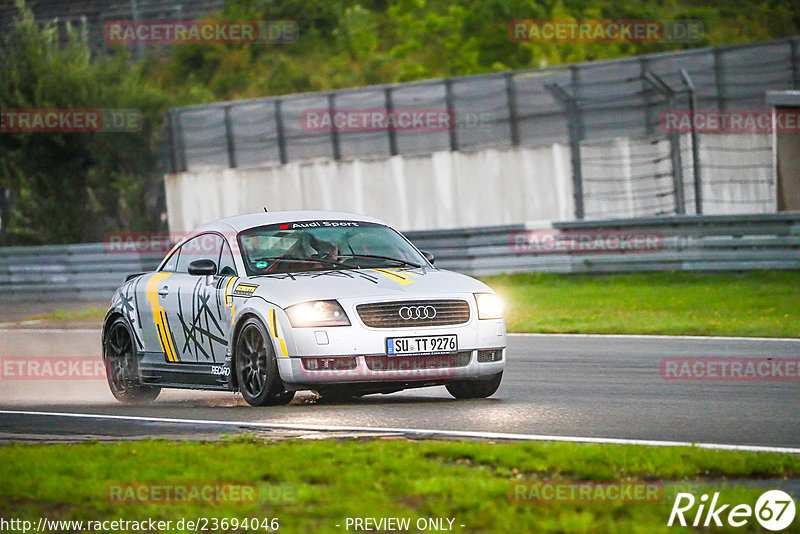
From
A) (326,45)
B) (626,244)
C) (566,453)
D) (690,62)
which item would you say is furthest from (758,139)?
(326,45)

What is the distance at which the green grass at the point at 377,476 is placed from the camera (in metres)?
6.05

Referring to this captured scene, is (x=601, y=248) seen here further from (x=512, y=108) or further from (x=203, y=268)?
(x=203, y=268)

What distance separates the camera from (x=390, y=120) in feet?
102

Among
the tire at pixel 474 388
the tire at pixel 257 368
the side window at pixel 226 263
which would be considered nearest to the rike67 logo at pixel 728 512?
the tire at pixel 257 368

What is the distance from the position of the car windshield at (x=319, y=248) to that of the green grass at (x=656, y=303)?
5.69 metres

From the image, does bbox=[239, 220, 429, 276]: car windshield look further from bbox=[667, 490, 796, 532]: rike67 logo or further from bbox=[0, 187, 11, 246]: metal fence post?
→ bbox=[0, 187, 11, 246]: metal fence post

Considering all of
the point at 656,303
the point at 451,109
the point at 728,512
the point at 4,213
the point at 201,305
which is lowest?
the point at 656,303

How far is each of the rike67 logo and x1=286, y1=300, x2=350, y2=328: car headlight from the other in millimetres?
4123

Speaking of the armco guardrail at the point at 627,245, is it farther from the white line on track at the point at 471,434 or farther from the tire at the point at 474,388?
the white line on track at the point at 471,434

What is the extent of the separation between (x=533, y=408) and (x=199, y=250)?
10.1 feet

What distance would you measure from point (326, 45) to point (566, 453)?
182ft

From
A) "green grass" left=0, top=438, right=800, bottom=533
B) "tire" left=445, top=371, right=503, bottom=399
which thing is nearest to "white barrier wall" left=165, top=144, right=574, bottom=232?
"tire" left=445, top=371, right=503, bottom=399

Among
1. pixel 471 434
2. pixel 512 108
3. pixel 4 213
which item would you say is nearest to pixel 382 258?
pixel 471 434

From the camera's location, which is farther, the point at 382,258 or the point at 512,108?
the point at 512,108
